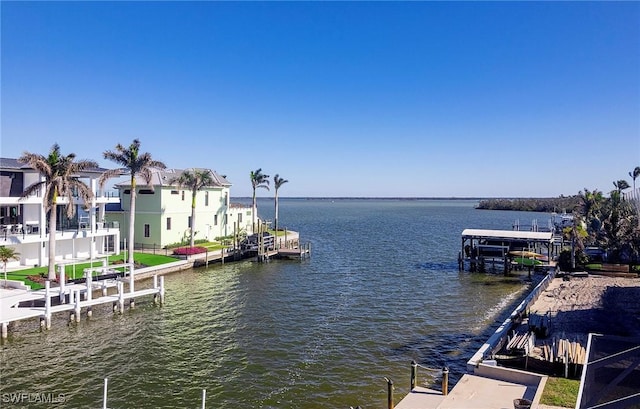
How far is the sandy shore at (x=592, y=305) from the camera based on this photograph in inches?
902

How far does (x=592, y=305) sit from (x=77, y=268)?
38043mm

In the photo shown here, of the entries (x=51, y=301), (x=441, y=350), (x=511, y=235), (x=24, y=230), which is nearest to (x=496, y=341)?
(x=441, y=350)

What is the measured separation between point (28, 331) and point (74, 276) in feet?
31.4

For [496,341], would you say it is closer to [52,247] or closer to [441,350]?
[441,350]

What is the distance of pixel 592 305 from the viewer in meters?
28.2

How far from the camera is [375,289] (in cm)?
3666

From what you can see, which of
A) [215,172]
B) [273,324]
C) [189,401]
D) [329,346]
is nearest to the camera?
[189,401]

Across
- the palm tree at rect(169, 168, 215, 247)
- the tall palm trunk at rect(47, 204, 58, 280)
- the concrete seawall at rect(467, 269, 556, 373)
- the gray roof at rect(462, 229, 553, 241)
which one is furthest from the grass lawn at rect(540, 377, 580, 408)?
the palm tree at rect(169, 168, 215, 247)

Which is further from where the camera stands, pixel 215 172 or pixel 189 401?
pixel 215 172

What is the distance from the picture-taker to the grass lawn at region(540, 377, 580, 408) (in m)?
14.3

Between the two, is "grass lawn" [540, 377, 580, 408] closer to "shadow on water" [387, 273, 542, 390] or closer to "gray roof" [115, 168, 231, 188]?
"shadow on water" [387, 273, 542, 390]

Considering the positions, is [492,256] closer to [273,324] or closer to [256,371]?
[273,324]

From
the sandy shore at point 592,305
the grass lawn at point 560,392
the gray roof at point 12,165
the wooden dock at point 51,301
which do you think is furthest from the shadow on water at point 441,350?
the gray roof at point 12,165

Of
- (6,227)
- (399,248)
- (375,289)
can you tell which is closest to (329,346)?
(375,289)
